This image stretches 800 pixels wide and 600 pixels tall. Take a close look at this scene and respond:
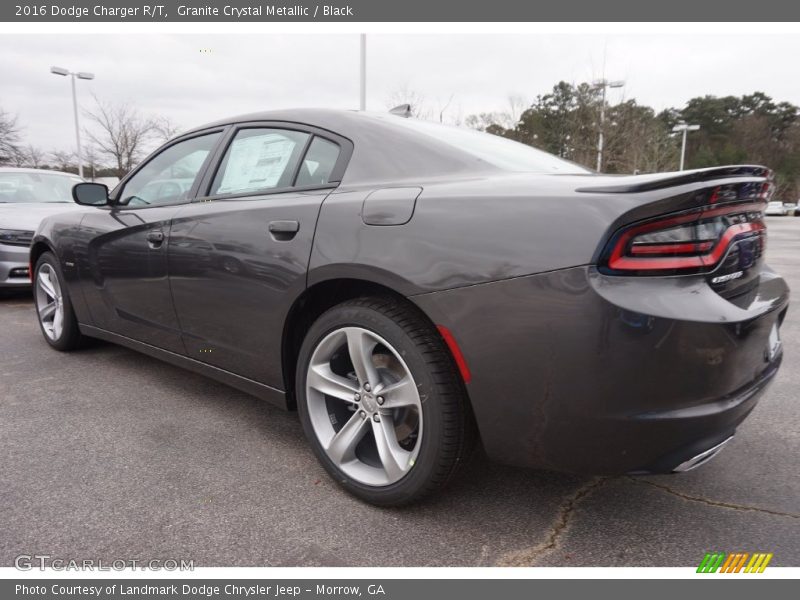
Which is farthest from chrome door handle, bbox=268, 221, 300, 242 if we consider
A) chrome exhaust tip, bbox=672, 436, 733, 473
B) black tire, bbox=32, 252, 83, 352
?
black tire, bbox=32, 252, 83, 352

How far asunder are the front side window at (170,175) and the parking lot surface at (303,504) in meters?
1.18

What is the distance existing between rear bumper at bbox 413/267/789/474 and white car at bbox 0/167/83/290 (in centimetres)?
568

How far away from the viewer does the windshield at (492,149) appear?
217 cm

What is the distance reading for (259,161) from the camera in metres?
2.58

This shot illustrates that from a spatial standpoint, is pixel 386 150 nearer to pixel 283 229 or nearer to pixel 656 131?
pixel 283 229

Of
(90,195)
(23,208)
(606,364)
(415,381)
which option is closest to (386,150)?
(415,381)

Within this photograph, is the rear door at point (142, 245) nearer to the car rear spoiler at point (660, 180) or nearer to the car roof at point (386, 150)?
the car roof at point (386, 150)

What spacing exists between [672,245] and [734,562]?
105 centimetres

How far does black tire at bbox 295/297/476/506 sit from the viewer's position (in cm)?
178

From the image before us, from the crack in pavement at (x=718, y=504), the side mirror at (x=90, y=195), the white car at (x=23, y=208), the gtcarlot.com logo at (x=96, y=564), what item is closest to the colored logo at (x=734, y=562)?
the crack in pavement at (x=718, y=504)

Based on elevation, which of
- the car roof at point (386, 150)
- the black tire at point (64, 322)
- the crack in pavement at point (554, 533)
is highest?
the car roof at point (386, 150)

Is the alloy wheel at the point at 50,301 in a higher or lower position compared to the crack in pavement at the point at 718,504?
higher

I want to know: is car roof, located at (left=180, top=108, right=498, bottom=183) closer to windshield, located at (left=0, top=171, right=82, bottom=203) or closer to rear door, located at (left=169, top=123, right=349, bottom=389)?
rear door, located at (left=169, top=123, right=349, bottom=389)
